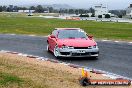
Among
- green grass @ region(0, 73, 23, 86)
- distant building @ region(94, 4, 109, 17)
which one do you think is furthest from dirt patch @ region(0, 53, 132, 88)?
distant building @ region(94, 4, 109, 17)

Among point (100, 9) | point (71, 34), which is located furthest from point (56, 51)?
point (100, 9)

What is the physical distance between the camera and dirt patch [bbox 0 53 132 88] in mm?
11449

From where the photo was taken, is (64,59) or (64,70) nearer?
(64,70)

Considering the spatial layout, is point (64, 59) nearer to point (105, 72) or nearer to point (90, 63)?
point (90, 63)

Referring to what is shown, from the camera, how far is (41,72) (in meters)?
13.3

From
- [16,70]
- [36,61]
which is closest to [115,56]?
[36,61]

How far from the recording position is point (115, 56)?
18.2 m

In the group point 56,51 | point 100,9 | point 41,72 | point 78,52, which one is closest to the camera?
point 41,72

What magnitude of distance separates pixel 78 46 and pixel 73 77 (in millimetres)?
4875

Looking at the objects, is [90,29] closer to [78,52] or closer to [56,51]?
[56,51]

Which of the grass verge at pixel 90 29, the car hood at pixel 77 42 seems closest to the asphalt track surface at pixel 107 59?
the car hood at pixel 77 42

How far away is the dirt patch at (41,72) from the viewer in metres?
11.4

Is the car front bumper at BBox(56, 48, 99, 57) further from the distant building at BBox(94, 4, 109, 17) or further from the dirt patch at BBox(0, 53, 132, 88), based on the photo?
the distant building at BBox(94, 4, 109, 17)

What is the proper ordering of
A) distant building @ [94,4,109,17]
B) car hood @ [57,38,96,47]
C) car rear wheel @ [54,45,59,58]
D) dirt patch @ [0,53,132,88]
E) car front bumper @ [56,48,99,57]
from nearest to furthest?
dirt patch @ [0,53,132,88]
car front bumper @ [56,48,99,57]
car hood @ [57,38,96,47]
car rear wheel @ [54,45,59,58]
distant building @ [94,4,109,17]
